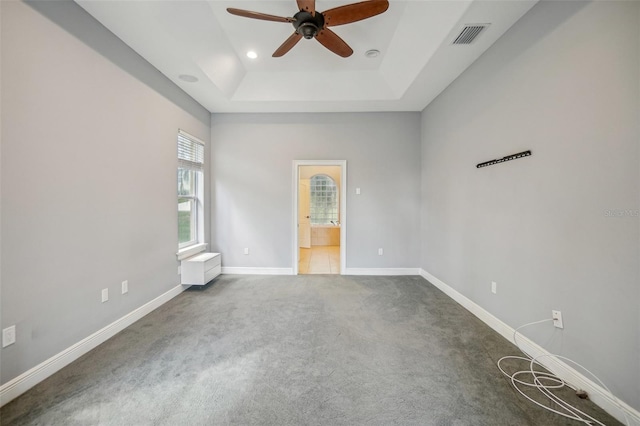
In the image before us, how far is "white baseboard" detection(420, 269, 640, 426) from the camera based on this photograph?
4.49 feet

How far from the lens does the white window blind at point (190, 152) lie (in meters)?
3.38

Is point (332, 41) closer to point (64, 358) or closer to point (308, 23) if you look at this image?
point (308, 23)

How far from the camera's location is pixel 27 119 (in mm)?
1600

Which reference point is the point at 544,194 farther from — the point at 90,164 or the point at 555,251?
the point at 90,164

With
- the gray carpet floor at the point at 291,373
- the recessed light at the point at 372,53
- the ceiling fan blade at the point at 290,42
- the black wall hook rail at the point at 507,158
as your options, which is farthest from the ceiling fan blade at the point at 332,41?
the gray carpet floor at the point at 291,373

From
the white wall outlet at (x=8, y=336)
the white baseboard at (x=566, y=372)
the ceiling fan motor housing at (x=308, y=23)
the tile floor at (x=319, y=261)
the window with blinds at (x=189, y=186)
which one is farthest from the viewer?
the tile floor at (x=319, y=261)

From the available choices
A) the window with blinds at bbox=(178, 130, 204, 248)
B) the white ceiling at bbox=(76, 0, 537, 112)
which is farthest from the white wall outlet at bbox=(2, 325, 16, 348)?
the white ceiling at bbox=(76, 0, 537, 112)

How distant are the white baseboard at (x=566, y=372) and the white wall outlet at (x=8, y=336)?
3.76 metres

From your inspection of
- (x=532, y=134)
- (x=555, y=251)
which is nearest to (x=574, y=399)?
(x=555, y=251)

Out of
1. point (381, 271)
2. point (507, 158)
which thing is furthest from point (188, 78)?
point (381, 271)

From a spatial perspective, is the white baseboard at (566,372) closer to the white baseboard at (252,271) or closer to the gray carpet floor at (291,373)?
the gray carpet floor at (291,373)

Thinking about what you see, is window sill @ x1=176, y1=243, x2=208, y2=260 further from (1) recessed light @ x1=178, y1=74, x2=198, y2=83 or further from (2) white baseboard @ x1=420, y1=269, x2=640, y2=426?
(2) white baseboard @ x1=420, y1=269, x2=640, y2=426

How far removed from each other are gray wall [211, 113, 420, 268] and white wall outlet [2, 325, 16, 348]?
2681mm

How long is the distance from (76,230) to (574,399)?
382 centimetres
